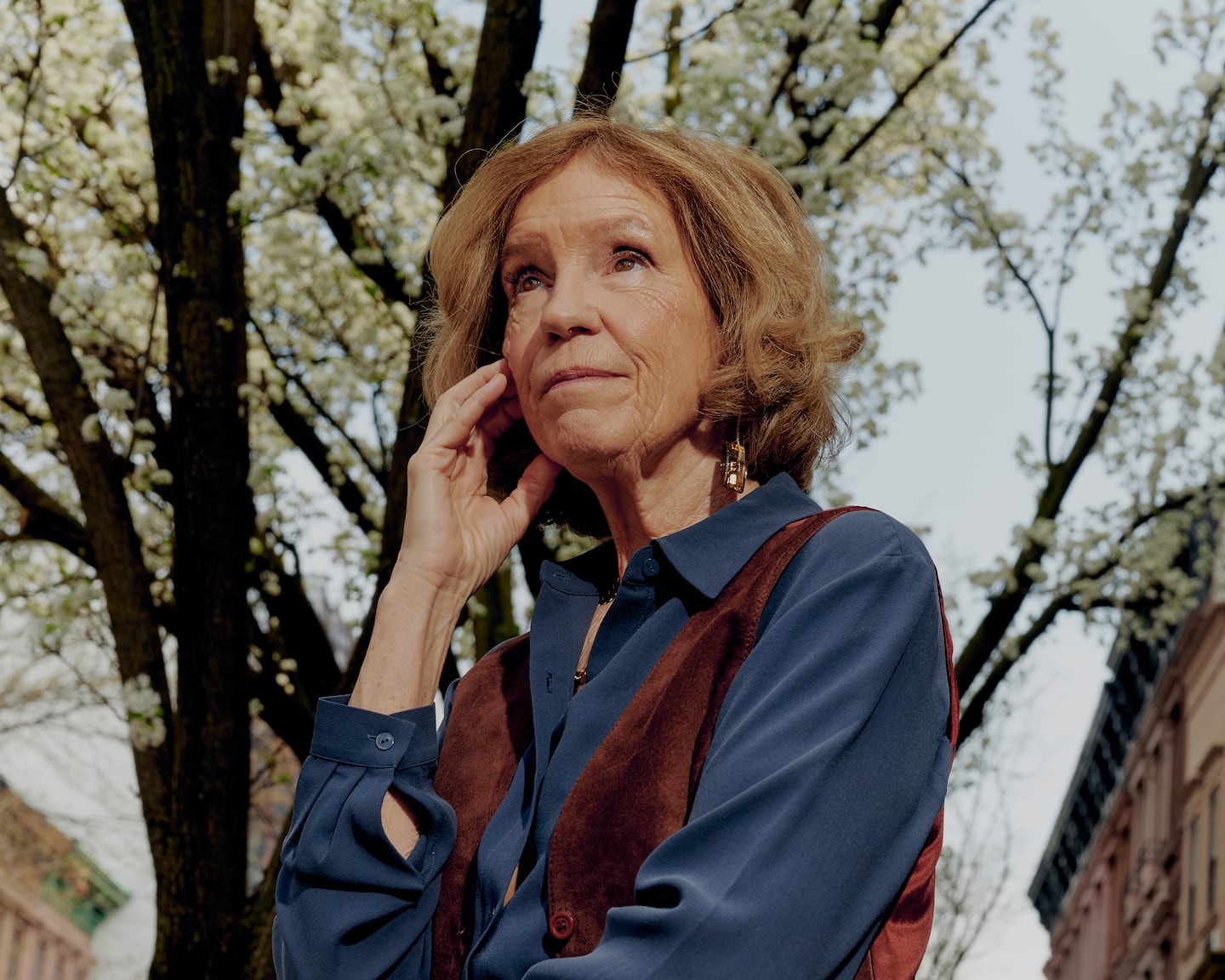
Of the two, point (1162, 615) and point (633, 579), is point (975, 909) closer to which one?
point (1162, 615)

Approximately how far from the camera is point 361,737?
240 centimetres

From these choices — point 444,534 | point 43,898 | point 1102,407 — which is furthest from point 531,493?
point 43,898

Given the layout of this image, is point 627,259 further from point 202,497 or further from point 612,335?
point 202,497

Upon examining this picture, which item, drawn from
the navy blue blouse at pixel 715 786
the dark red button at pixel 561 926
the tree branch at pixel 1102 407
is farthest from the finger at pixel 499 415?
the tree branch at pixel 1102 407

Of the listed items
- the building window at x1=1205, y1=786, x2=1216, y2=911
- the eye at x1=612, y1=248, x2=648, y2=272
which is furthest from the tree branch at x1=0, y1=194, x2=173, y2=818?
the building window at x1=1205, y1=786, x2=1216, y2=911

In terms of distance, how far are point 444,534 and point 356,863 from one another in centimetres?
61

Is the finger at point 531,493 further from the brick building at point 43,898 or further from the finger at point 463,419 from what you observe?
the brick building at point 43,898

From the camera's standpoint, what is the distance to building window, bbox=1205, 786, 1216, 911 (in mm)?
27781

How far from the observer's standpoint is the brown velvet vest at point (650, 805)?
6.56ft

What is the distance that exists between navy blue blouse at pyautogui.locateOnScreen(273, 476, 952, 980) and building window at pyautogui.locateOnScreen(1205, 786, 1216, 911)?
91.1 ft

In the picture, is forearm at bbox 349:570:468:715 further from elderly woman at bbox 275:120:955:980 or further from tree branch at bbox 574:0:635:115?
tree branch at bbox 574:0:635:115

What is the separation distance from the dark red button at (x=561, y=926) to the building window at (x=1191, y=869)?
29.9 m

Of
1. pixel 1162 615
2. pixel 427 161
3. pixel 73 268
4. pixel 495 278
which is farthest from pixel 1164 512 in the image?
pixel 495 278

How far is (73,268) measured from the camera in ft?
36.5
